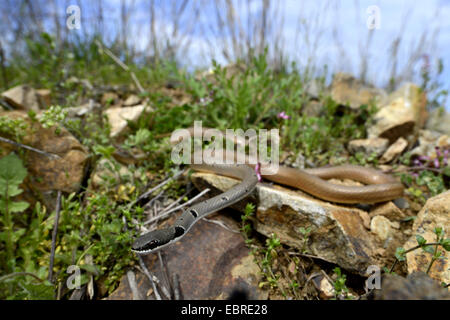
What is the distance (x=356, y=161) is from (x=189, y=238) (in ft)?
10.5

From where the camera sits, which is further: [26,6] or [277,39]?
[26,6]

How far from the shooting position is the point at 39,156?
344cm

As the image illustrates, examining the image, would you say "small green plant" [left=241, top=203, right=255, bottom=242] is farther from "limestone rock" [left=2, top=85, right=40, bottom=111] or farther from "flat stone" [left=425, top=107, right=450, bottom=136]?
"flat stone" [left=425, top=107, right=450, bottom=136]

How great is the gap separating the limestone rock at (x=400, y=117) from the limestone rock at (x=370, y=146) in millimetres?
345

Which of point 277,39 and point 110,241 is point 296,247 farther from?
point 277,39

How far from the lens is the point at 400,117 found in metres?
4.96

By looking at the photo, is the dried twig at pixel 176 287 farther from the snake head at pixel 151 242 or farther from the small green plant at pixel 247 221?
the small green plant at pixel 247 221

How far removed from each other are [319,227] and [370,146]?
104 inches

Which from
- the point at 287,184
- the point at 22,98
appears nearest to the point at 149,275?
the point at 287,184

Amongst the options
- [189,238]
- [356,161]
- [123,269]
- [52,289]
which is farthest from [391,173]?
[52,289]

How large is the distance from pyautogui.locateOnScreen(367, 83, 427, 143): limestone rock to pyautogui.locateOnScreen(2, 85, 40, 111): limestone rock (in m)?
6.19

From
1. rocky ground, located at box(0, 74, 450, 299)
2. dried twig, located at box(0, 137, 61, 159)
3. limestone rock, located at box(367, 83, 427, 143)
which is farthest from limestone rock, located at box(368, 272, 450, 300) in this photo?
limestone rock, located at box(367, 83, 427, 143)

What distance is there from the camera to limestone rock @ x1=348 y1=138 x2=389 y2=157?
4535 millimetres

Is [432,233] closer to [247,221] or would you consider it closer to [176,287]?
[247,221]
